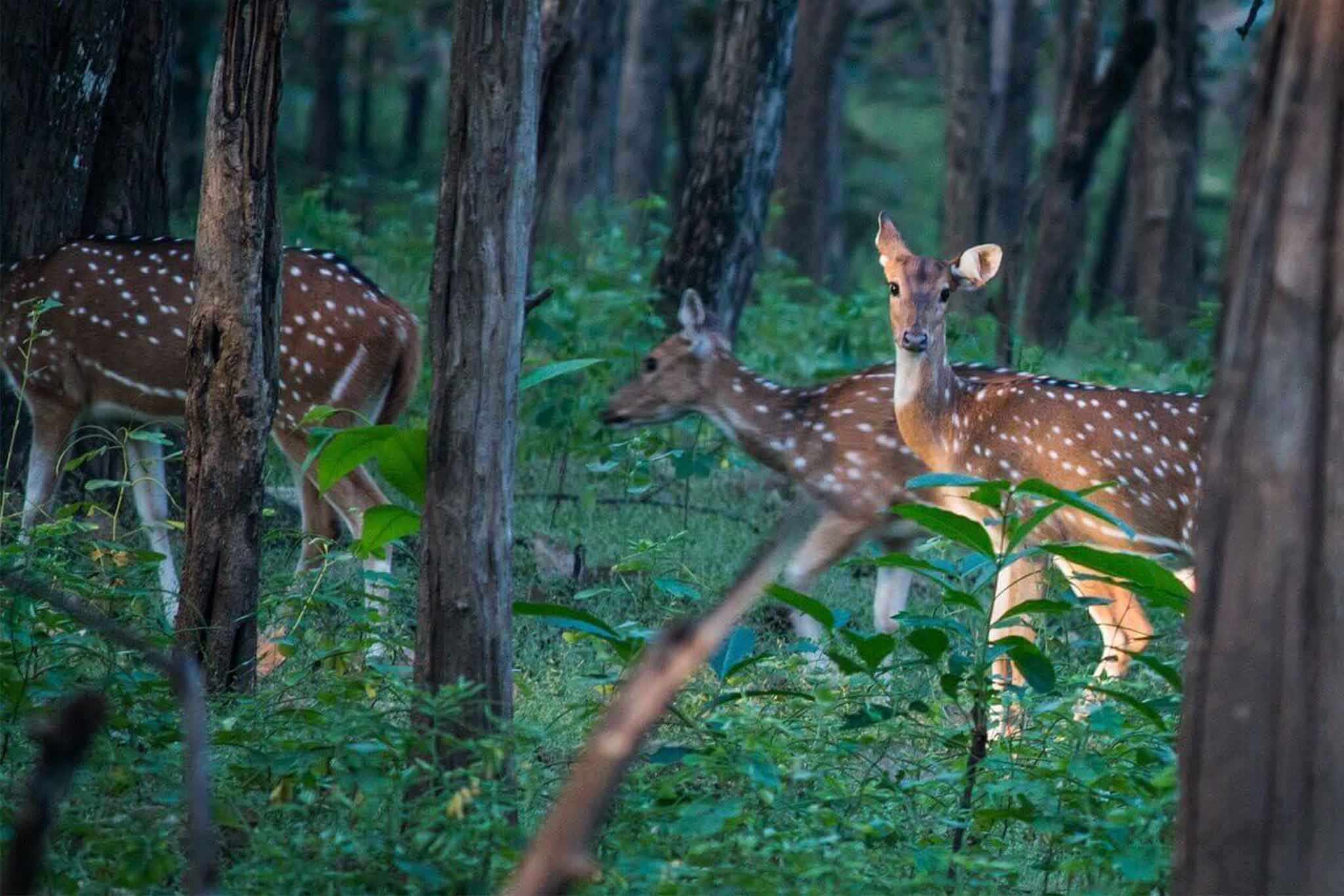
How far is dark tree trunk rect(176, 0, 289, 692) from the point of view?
511 cm

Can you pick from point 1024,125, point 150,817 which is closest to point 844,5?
point 1024,125

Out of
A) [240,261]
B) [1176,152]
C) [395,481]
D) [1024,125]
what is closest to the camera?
[395,481]

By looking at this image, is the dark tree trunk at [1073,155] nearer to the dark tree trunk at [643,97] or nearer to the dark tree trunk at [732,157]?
the dark tree trunk at [732,157]

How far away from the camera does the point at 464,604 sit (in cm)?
418

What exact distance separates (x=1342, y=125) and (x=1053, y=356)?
37.9 feet

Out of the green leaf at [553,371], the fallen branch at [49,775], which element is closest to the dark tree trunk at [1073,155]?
the green leaf at [553,371]

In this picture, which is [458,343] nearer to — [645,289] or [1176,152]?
[645,289]

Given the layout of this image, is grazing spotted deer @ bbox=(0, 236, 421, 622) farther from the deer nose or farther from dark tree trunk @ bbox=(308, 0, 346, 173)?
dark tree trunk @ bbox=(308, 0, 346, 173)

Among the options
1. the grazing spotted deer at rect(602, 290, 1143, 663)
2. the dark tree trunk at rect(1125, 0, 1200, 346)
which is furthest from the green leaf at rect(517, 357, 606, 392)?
the dark tree trunk at rect(1125, 0, 1200, 346)

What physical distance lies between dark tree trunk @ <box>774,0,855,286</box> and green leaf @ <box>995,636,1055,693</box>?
533 inches

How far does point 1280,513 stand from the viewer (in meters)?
3.10

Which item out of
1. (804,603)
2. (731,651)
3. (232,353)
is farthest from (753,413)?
(804,603)

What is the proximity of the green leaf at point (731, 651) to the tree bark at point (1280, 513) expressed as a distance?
1621 mm

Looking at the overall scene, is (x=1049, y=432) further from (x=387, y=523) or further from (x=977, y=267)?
(x=387, y=523)
